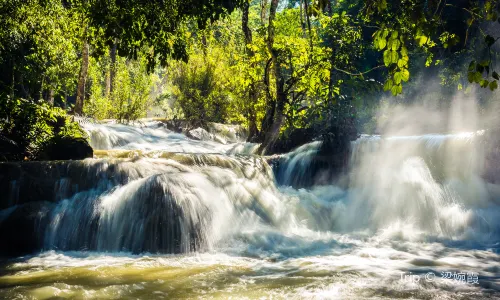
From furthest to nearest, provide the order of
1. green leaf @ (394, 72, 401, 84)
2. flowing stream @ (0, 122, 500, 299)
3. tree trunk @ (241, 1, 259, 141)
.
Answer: tree trunk @ (241, 1, 259, 141) → flowing stream @ (0, 122, 500, 299) → green leaf @ (394, 72, 401, 84)

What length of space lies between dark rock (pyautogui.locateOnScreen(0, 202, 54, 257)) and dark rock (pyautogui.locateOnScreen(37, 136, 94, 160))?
265cm

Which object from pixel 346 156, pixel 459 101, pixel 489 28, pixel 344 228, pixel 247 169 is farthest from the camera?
pixel 459 101

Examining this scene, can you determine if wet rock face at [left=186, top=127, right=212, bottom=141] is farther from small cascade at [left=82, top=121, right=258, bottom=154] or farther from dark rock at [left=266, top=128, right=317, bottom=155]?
dark rock at [left=266, top=128, right=317, bottom=155]

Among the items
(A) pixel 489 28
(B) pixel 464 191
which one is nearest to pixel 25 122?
(B) pixel 464 191

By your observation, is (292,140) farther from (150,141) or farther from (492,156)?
(492,156)

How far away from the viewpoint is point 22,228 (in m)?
6.67

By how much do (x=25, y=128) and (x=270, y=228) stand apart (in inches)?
256

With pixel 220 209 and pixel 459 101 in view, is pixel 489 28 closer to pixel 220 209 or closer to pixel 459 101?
pixel 459 101

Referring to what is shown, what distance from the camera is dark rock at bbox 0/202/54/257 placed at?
6.47 m

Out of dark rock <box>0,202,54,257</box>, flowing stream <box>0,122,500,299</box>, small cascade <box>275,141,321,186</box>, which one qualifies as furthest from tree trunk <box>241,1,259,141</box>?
dark rock <box>0,202,54,257</box>

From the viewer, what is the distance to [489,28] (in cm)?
1603

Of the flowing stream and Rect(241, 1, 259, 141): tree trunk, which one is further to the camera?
Rect(241, 1, 259, 141): tree trunk

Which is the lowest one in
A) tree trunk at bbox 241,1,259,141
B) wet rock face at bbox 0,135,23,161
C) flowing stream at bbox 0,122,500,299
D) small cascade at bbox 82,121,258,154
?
flowing stream at bbox 0,122,500,299

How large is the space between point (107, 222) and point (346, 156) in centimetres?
771
